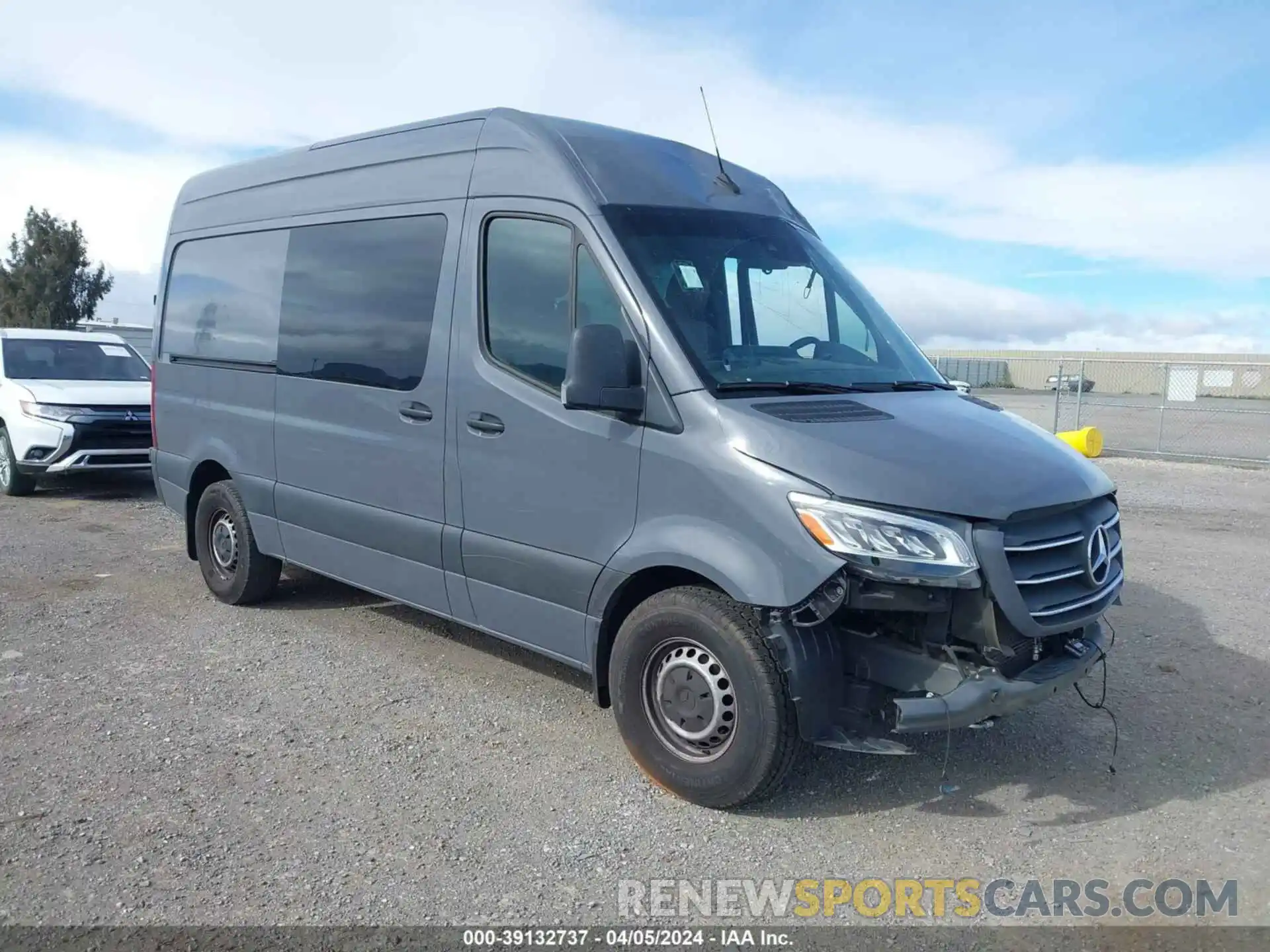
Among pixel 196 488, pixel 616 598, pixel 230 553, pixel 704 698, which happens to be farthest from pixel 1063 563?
pixel 196 488

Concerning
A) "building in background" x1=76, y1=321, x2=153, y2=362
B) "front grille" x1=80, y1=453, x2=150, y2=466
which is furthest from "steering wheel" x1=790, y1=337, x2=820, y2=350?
"building in background" x1=76, y1=321, x2=153, y2=362

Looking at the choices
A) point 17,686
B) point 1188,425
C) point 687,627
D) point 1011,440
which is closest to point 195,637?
point 17,686

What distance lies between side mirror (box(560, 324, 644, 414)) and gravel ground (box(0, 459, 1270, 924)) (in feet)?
5.16

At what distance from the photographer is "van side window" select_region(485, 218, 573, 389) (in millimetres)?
4445

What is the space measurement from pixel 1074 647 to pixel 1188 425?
18.5 meters

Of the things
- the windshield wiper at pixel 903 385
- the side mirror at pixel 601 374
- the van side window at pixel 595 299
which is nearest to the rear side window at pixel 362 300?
the van side window at pixel 595 299

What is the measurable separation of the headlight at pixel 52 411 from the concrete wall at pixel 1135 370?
8.72 m

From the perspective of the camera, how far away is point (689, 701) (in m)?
4.03

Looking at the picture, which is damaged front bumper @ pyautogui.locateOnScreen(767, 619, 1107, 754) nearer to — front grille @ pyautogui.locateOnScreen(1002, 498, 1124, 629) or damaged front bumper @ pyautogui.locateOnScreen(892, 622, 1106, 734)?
damaged front bumper @ pyautogui.locateOnScreen(892, 622, 1106, 734)

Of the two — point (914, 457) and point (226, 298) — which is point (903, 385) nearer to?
point (914, 457)

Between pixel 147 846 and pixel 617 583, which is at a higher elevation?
pixel 617 583

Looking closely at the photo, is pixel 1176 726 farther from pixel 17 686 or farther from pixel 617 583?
pixel 17 686

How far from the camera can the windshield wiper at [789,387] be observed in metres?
4.06

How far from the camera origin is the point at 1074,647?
4.05 meters
